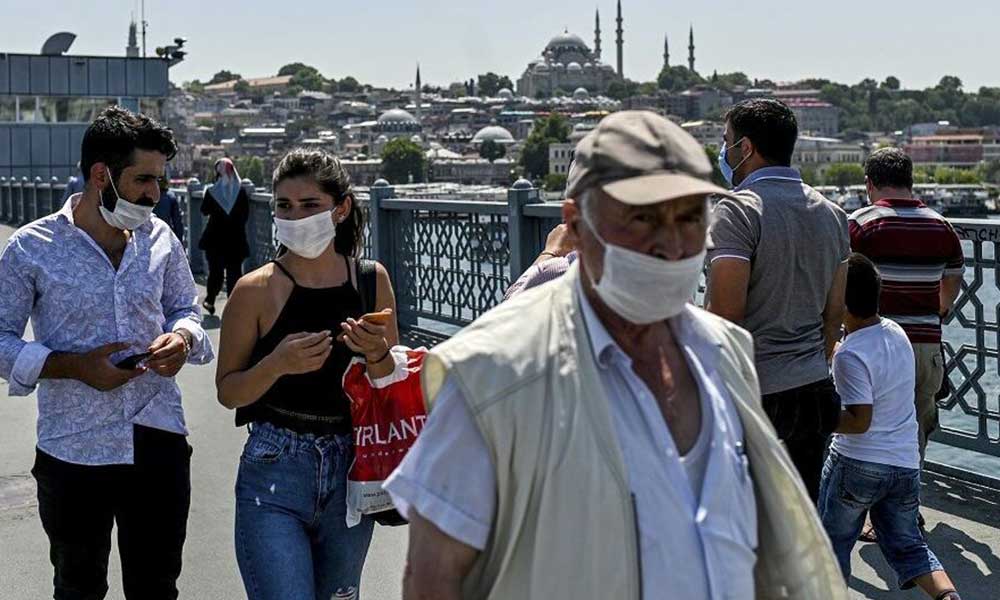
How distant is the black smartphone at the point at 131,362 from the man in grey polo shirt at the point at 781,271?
65.2 inches

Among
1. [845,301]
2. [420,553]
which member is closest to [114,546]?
[845,301]

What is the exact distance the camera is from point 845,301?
4.68 meters

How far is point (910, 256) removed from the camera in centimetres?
564

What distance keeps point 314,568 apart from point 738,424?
5.49 ft

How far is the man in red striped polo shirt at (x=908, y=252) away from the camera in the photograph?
5.64m

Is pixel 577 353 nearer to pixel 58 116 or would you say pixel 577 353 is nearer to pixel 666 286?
pixel 666 286

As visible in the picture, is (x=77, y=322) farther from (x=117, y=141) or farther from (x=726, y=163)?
(x=726, y=163)

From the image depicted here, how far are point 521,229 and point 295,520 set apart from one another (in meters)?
6.27

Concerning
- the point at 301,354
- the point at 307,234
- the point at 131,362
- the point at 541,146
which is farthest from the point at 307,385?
the point at 541,146

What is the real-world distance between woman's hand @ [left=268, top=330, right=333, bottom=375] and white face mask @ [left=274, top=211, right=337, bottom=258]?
0.27 meters

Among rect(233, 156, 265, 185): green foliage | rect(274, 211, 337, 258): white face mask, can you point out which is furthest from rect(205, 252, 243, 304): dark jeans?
rect(233, 156, 265, 185): green foliage

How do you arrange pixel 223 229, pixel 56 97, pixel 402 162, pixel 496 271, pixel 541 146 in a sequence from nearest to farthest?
pixel 496 271 → pixel 223 229 → pixel 56 97 → pixel 402 162 → pixel 541 146

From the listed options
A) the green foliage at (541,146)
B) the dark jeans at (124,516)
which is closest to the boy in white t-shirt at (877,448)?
the dark jeans at (124,516)

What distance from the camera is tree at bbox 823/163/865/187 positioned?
158000mm
